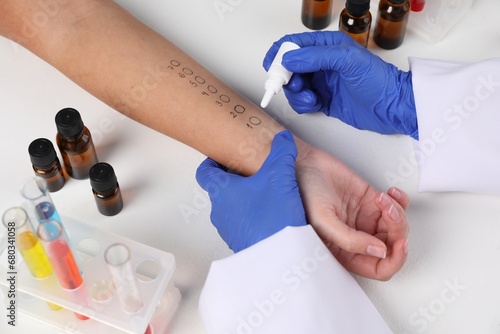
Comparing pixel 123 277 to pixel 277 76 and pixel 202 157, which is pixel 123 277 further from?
pixel 277 76

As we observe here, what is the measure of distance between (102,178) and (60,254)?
24 cm

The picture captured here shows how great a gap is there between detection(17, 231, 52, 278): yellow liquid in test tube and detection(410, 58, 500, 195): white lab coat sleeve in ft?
2.39

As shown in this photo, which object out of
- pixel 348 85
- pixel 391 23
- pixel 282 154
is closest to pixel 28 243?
pixel 282 154

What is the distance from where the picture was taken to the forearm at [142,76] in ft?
4.76

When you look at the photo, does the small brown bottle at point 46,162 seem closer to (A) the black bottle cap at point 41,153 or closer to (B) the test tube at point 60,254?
(A) the black bottle cap at point 41,153

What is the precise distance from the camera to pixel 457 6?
5.41 feet

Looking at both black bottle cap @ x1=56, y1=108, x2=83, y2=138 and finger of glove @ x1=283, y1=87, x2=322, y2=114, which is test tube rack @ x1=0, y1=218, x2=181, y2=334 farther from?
finger of glove @ x1=283, y1=87, x2=322, y2=114

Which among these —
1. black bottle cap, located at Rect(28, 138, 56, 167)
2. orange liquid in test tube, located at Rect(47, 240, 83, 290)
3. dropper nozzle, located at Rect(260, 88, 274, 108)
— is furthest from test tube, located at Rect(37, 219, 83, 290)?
dropper nozzle, located at Rect(260, 88, 274, 108)

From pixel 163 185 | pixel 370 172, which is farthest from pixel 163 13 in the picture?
pixel 370 172

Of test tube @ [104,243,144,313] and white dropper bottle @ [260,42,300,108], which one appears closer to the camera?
test tube @ [104,243,144,313]

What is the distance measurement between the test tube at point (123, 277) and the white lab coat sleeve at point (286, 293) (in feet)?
0.43

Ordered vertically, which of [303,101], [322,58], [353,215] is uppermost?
[322,58]

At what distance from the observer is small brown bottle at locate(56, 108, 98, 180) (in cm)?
131

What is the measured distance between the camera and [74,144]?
137 cm
